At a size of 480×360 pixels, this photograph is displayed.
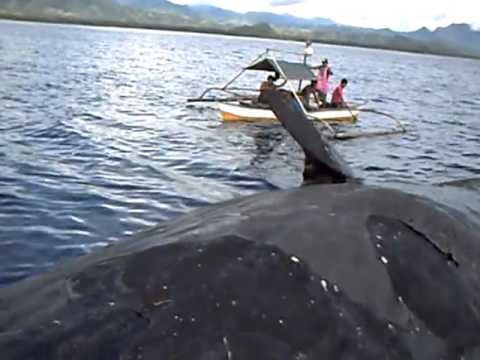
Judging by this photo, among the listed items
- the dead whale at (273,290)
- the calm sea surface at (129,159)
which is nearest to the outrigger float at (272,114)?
the calm sea surface at (129,159)

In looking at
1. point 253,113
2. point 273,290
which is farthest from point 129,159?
point 273,290

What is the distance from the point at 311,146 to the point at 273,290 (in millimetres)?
2659

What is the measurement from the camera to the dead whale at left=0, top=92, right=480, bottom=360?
2920mm

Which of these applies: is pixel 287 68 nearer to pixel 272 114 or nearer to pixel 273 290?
pixel 272 114

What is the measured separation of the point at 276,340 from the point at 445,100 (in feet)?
174

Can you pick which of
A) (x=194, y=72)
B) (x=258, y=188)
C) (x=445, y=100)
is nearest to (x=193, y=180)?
(x=258, y=188)

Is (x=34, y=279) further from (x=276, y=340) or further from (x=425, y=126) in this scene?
(x=425, y=126)

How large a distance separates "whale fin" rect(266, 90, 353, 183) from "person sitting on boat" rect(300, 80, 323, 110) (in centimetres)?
2070

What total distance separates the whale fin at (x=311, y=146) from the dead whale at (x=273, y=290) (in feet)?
3.96

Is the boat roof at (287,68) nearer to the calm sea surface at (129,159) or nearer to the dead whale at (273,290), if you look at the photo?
the calm sea surface at (129,159)

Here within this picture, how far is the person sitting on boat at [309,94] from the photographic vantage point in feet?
88.6

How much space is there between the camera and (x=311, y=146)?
5805 millimetres

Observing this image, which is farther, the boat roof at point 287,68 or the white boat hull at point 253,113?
the boat roof at point 287,68

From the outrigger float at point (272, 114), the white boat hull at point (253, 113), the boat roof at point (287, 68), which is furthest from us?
the boat roof at point (287, 68)
